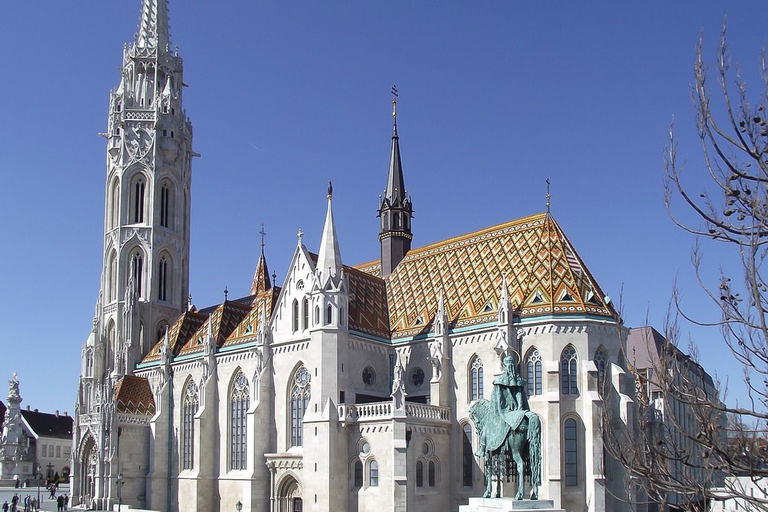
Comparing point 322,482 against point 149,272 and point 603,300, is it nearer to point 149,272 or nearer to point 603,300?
point 603,300

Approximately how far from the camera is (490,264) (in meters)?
45.7

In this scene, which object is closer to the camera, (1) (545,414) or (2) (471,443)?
(1) (545,414)

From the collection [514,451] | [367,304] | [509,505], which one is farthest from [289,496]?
[509,505]

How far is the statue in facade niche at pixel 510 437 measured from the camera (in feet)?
83.8

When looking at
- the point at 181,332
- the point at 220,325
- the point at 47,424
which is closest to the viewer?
the point at 220,325

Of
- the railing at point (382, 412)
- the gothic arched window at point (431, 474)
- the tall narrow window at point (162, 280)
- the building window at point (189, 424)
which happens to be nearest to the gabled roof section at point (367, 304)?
the railing at point (382, 412)

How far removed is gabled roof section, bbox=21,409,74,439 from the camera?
3688 inches

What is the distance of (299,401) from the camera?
44.1 meters

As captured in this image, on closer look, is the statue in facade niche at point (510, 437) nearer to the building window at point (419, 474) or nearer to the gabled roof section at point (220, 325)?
the building window at point (419, 474)

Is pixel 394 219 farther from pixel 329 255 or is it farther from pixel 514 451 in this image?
pixel 514 451

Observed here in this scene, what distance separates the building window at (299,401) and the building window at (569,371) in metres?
12.9

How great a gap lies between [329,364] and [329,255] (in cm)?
557

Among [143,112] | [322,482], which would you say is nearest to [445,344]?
[322,482]

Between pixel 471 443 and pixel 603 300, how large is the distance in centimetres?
908
